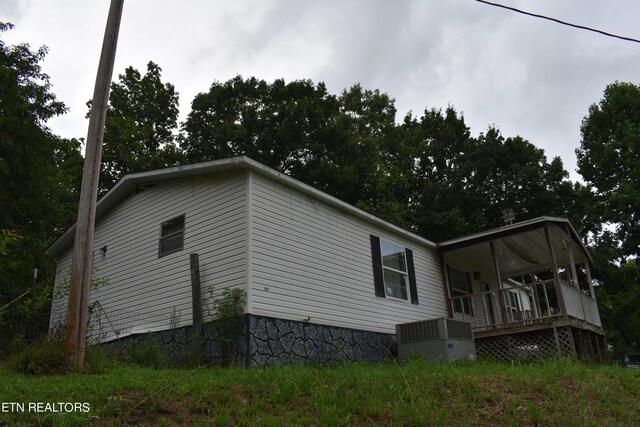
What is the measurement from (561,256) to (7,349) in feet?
48.9

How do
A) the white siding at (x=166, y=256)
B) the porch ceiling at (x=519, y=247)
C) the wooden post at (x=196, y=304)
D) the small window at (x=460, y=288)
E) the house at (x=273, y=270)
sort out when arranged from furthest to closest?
the small window at (x=460, y=288), the porch ceiling at (x=519, y=247), the white siding at (x=166, y=256), the house at (x=273, y=270), the wooden post at (x=196, y=304)

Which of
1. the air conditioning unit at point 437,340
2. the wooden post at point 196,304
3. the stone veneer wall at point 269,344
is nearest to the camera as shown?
the stone veneer wall at point 269,344

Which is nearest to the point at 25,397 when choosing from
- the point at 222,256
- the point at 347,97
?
the point at 222,256

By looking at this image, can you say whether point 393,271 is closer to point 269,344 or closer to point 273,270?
point 273,270

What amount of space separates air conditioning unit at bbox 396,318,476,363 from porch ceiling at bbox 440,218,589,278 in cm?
307

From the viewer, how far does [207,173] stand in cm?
1032

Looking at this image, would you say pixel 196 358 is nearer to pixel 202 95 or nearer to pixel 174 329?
pixel 174 329

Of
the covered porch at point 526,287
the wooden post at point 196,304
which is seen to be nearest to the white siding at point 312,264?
the wooden post at point 196,304

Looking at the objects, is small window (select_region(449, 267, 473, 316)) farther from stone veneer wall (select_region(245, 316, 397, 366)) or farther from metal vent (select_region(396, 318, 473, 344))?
stone veneer wall (select_region(245, 316, 397, 366))

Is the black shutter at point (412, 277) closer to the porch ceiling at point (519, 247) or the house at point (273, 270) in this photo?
the house at point (273, 270)

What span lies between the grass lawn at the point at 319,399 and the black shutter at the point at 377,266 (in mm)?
4930

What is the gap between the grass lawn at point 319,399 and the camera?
443cm

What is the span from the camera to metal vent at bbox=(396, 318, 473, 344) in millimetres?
10539

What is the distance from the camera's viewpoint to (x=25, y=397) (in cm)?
438
